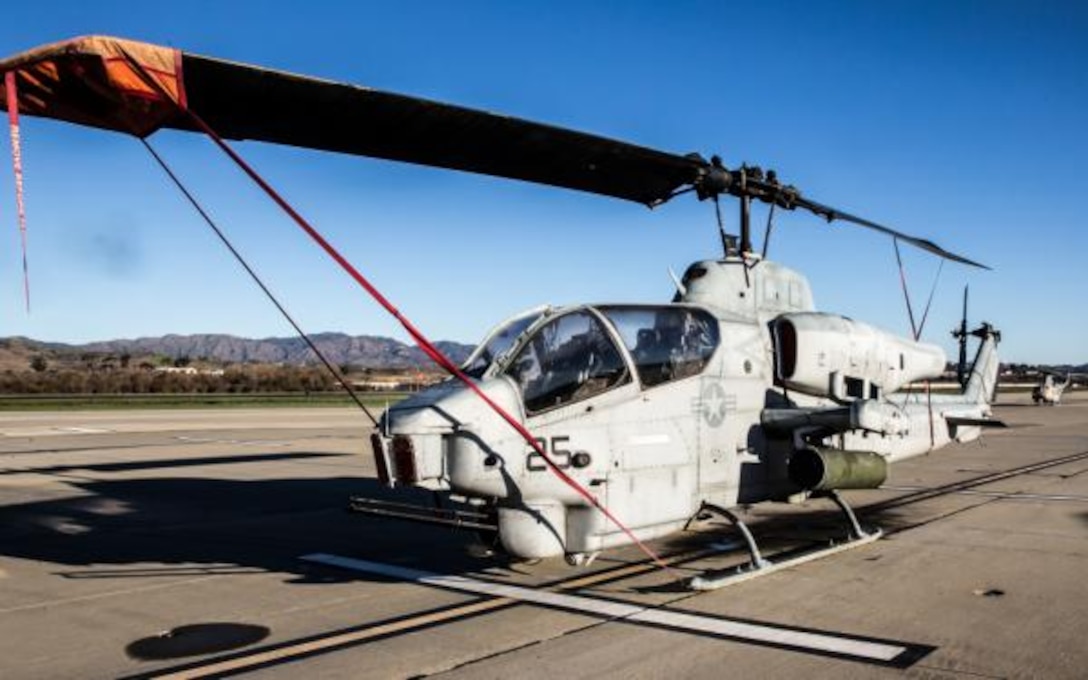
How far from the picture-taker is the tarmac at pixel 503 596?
6.15 m

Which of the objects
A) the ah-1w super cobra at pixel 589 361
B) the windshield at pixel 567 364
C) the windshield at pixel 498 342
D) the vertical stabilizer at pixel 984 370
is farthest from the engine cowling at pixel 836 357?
the vertical stabilizer at pixel 984 370

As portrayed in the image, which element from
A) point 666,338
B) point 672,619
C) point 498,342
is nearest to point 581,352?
point 498,342

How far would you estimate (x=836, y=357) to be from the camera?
397 inches

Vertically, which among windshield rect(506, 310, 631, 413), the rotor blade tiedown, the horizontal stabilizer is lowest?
the horizontal stabilizer

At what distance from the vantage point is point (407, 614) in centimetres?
739

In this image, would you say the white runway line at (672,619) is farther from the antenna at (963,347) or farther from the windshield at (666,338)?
the antenna at (963,347)

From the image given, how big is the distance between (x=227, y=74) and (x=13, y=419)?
37102 mm

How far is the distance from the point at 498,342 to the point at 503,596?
224 cm

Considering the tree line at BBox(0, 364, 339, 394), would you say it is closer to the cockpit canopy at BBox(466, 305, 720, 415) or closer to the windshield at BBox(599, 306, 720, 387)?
the windshield at BBox(599, 306, 720, 387)

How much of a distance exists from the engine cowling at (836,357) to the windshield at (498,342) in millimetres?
3128

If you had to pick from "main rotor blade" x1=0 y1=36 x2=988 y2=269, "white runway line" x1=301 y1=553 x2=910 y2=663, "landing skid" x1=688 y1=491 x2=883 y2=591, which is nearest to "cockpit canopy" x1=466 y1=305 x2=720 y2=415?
"main rotor blade" x1=0 y1=36 x2=988 y2=269

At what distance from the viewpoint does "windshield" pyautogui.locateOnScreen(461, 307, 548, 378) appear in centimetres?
787

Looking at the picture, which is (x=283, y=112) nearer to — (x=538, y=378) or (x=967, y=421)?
(x=538, y=378)

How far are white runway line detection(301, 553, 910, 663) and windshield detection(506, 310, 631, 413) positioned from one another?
1.70 m
